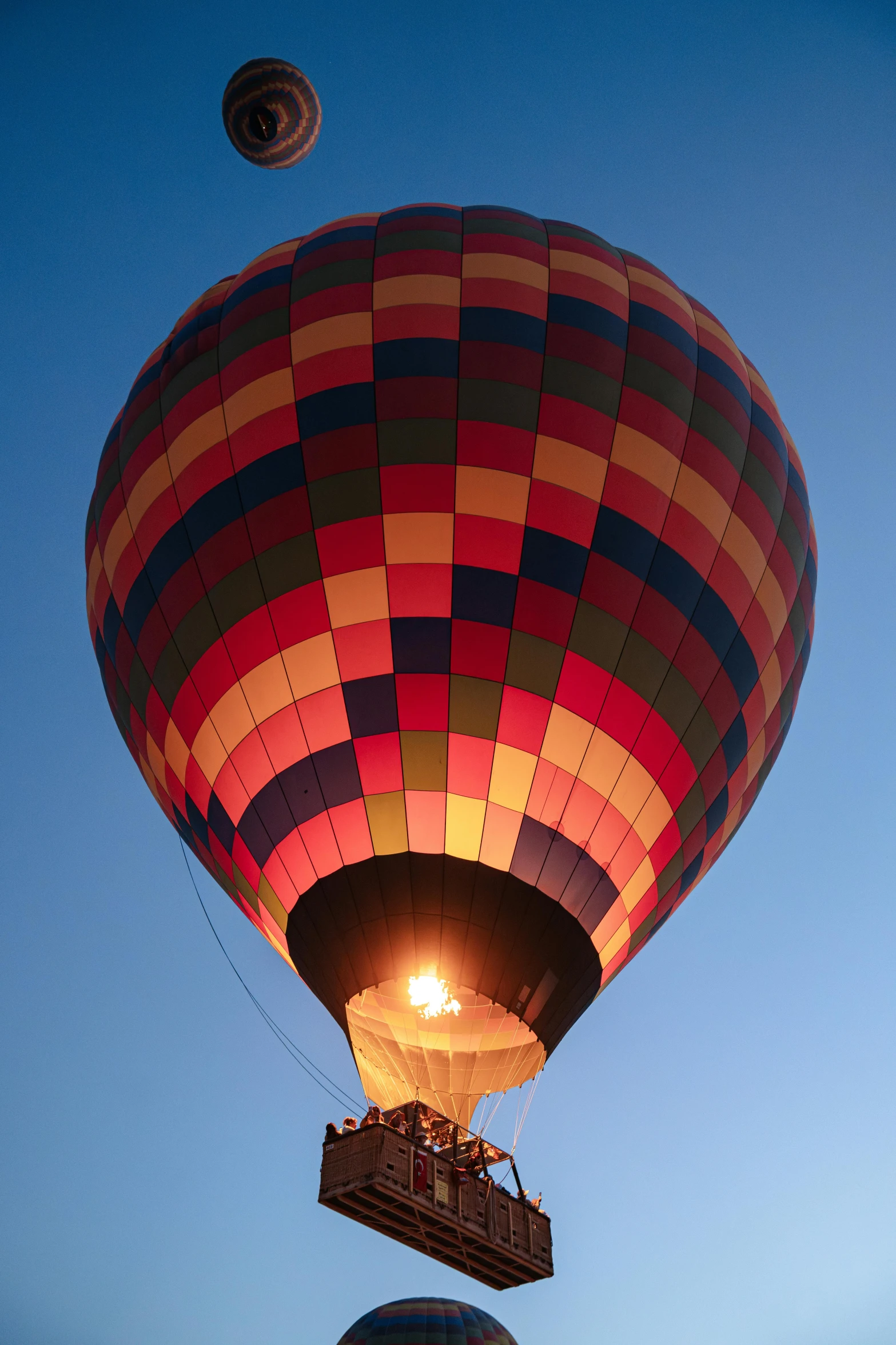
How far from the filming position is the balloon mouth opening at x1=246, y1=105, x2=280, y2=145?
34.5 feet

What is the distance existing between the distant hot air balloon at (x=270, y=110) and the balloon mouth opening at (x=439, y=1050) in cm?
828

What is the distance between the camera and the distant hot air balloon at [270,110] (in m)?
10.5

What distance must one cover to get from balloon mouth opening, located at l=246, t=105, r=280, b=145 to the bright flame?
27.3ft

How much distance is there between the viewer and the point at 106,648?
8812 millimetres

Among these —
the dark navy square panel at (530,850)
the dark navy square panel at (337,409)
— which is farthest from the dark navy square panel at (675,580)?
the dark navy square panel at (337,409)

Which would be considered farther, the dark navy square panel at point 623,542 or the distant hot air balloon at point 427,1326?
the distant hot air balloon at point 427,1326

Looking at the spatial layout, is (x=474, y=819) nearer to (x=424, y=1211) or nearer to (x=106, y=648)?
(x=424, y=1211)

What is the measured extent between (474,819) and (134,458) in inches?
156

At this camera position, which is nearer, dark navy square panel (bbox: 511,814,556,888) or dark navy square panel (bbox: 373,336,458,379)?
dark navy square panel (bbox: 511,814,556,888)

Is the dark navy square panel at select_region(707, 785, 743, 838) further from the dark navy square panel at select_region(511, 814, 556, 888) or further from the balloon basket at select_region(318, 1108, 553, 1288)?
the balloon basket at select_region(318, 1108, 553, 1288)

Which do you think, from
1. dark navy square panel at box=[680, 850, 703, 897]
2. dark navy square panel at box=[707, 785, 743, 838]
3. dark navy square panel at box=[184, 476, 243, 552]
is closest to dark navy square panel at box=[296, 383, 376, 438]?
dark navy square panel at box=[184, 476, 243, 552]

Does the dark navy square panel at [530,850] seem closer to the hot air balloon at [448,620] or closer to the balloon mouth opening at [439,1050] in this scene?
the hot air balloon at [448,620]

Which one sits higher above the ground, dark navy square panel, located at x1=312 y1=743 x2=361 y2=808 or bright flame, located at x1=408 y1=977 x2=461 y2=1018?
dark navy square panel, located at x1=312 y1=743 x2=361 y2=808

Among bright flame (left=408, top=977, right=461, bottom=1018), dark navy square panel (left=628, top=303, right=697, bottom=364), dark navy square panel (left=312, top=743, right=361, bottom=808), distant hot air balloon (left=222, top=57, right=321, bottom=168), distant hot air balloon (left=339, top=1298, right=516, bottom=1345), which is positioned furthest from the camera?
distant hot air balloon (left=339, top=1298, right=516, bottom=1345)
